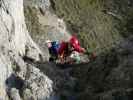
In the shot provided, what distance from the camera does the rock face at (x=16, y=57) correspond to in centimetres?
1683

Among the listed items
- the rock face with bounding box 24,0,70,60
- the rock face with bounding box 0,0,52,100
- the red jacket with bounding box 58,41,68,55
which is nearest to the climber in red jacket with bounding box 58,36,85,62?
the red jacket with bounding box 58,41,68,55

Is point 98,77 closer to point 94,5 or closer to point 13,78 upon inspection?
point 13,78

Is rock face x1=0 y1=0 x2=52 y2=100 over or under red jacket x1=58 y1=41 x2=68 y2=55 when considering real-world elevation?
over

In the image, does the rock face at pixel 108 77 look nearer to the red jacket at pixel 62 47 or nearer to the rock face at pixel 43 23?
the red jacket at pixel 62 47

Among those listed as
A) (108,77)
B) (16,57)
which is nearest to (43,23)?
(16,57)

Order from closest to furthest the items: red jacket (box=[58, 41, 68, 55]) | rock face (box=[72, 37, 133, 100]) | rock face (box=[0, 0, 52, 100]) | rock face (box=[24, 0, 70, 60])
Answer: rock face (box=[72, 37, 133, 100]) → rock face (box=[0, 0, 52, 100]) → red jacket (box=[58, 41, 68, 55]) → rock face (box=[24, 0, 70, 60])

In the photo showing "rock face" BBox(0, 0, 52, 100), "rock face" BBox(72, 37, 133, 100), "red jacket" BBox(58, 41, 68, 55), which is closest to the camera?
"rock face" BBox(72, 37, 133, 100)

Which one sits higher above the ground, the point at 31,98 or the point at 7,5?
the point at 7,5

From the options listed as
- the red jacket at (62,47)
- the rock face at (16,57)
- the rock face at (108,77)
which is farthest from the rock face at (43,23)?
the rock face at (108,77)

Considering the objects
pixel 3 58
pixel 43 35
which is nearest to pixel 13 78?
pixel 3 58

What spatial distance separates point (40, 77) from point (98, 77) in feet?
6.70

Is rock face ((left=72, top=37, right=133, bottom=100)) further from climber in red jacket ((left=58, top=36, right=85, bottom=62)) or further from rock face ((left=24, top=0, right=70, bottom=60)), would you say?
rock face ((left=24, top=0, right=70, bottom=60))

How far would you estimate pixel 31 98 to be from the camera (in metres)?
16.7

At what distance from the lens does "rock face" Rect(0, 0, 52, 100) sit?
16.8m
